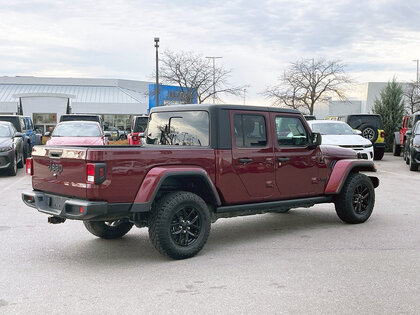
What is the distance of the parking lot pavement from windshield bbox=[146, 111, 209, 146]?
1316 millimetres

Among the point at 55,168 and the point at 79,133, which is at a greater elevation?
the point at 55,168

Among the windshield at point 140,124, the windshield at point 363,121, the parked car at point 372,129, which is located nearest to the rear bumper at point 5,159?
the windshield at point 140,124

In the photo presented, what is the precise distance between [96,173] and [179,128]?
1.75 m

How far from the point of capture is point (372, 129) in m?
20.6

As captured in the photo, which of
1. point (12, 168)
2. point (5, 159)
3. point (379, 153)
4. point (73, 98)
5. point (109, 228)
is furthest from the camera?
point (73, 98)

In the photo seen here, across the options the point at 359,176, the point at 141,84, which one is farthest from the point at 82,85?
the point at 359,176

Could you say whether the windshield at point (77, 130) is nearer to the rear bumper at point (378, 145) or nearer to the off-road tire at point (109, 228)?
the off-road tire at point (109, 228)

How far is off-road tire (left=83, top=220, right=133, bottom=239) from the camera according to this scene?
6.68 m

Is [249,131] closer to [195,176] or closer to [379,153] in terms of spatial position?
[195,176]

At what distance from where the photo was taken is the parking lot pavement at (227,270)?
14.3 feet

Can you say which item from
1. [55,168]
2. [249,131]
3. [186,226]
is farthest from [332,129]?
[55,168]

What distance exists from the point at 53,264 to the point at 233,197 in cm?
218

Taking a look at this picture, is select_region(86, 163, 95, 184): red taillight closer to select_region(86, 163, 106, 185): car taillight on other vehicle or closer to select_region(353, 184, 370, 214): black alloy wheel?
select_region(86, 163, 106, 185): car taillight on other vehicle

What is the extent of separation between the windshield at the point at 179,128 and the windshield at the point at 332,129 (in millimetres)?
10247
